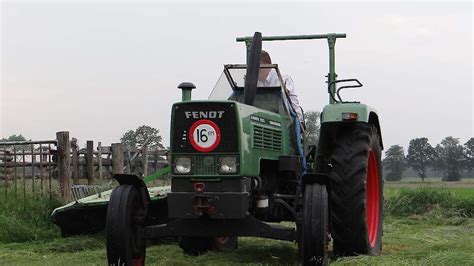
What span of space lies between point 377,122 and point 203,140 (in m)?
2.45

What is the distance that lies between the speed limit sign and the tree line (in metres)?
59.9

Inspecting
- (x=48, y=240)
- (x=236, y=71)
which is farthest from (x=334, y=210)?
(x=48, y=240)

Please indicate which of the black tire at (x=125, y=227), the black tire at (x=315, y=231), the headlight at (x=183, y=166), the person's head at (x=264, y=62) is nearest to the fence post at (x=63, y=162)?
the person's head at (x=264, y=62)

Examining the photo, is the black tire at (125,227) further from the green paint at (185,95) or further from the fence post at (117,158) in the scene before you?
the fence post at (117,158)

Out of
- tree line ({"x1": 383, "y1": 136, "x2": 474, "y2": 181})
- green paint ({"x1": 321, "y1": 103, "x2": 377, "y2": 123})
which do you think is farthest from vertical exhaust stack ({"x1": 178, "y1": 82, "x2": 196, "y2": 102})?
tree line ({"x1": 383, "y1": 136, "x2": 474, "y2": 181})

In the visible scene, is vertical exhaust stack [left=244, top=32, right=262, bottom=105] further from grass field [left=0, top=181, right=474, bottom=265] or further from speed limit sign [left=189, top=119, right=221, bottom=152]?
grass field [left=0, top=181, right=474, bottom=265]

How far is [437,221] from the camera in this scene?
1076 cm

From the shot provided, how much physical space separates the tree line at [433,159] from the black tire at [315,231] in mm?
59822

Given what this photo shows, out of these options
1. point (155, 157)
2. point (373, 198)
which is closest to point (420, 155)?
point (155, 157)

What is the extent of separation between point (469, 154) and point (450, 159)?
2.15 meters

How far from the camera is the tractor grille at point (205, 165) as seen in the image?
5.53 m

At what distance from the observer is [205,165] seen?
18.2 feet

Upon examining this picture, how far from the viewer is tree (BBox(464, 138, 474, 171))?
64.4 metres

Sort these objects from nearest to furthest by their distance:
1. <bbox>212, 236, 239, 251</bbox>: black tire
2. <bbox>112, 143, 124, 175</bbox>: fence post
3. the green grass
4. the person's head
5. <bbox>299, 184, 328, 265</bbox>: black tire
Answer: <bbox>299, 184, 328, 265</bbox>: black tire → the person's head → <bbox>212, 236, 239, 251</bbox>: black tire → the green grass → <bbox>112, 143, 124, 175</bbox>: fence post
